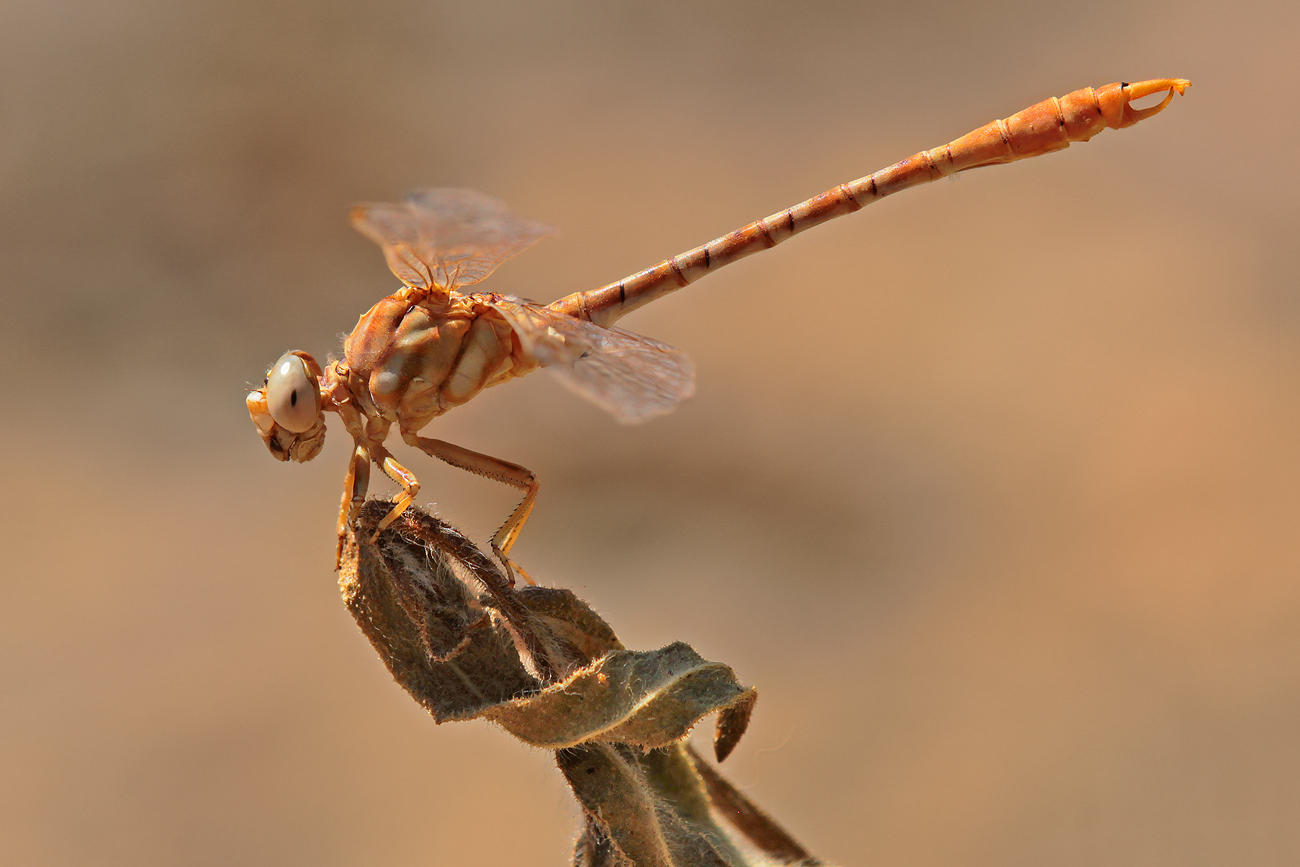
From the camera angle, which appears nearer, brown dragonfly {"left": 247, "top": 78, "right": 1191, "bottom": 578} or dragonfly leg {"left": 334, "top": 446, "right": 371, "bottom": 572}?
dragonfly leg {"left": 334, "top": 446, "right": 371, "bottom": 572}

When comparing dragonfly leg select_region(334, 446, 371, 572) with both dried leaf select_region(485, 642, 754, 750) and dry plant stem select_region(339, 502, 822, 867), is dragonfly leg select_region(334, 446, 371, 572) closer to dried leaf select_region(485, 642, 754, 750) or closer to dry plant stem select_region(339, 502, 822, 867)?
dry plant stem select_region(339, 502, 822, 867)

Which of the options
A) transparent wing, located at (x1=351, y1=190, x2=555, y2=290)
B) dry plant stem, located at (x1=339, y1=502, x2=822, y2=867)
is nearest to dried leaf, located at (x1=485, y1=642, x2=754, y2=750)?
dry plant stem, located at (x1=339, y1=502, x2=822, y2=867)

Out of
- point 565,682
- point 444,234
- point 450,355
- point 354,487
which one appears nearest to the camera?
point 565,682

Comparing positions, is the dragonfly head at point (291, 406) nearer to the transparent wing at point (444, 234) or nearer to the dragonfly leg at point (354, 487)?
the dragonfly leg at point (354, 487)

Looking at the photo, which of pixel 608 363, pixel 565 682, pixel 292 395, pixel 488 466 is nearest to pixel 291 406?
pixel 292 395

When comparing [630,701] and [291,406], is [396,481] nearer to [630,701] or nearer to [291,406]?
[291,406]

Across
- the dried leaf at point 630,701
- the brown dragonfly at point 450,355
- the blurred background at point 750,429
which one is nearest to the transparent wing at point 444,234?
the brown dragonfly at point 450,355

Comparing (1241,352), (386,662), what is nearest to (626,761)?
(386,662)

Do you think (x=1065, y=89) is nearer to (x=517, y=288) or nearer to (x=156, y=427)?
(x=517, y=288)
